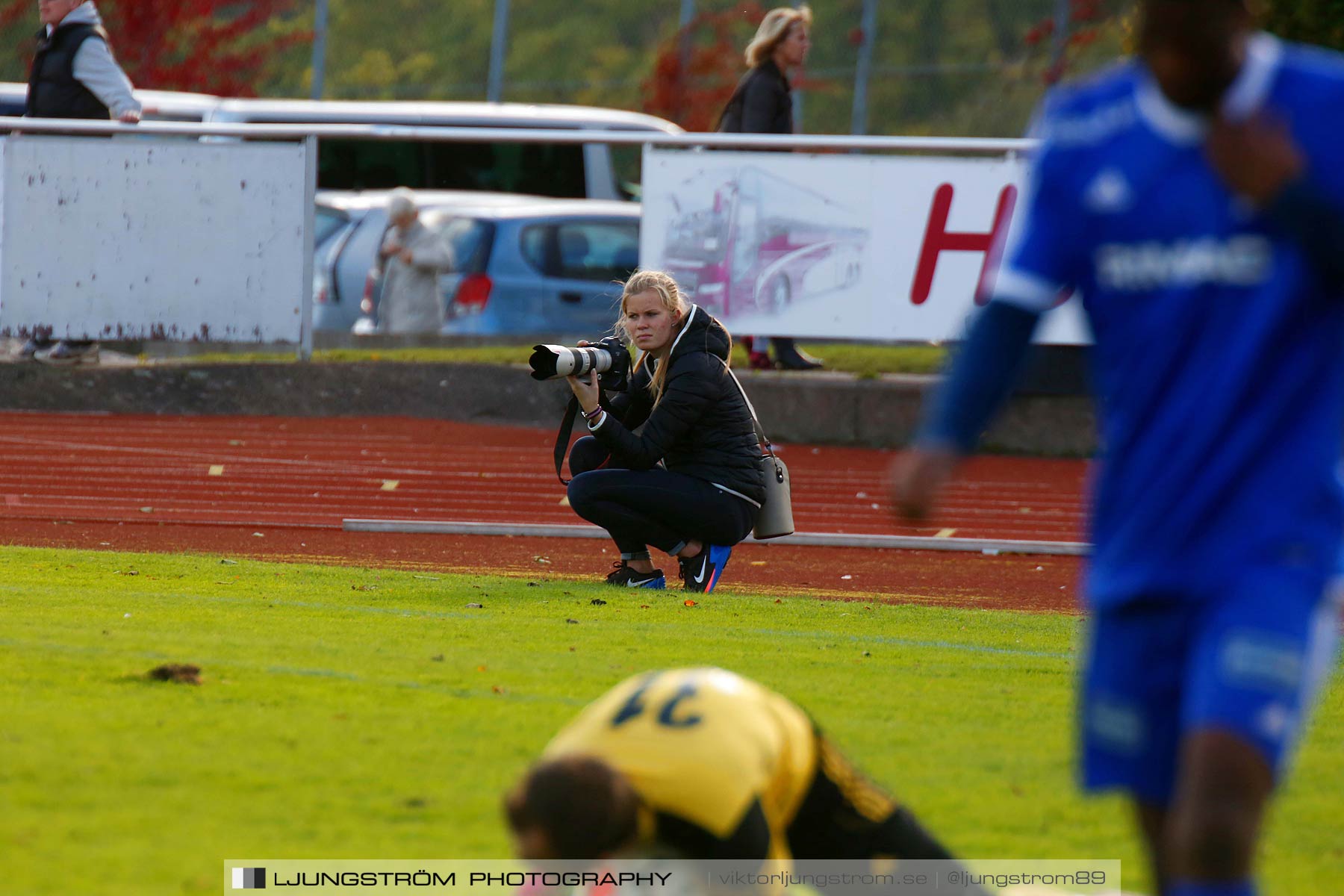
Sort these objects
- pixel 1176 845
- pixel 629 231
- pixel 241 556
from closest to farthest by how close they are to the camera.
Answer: pixel 1176 845 < pixel 241 556 < pixel 629 231

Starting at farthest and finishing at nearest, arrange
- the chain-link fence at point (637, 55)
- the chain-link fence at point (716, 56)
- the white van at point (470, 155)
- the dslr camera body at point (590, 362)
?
the chain-link fence at point (716, 56), the chain-link fence at point (637, 55), the white van at point (470, 155), the dslr camera body at point (590, 362)

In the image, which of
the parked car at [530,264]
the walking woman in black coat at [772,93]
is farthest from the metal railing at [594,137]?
the parked car at [530,264]

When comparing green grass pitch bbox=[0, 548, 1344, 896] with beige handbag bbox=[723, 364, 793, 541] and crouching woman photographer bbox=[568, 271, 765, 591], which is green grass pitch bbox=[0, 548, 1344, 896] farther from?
beige handbag bbox=[723, 364, 793, 541]

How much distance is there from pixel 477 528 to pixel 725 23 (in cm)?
1808

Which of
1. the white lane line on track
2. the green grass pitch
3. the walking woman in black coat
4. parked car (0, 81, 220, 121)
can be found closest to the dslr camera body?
the green grass pitch

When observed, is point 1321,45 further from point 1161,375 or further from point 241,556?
point 1161,375

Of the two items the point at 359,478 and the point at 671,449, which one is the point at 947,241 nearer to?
the point at 359,478

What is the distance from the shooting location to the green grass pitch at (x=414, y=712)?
422 cm

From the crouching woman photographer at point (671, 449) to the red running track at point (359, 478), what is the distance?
2946 mm

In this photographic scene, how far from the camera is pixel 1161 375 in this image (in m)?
2.87

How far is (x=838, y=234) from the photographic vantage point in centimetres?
1388

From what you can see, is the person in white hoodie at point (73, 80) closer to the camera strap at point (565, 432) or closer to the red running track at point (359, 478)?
the red running track at point (359, 478)

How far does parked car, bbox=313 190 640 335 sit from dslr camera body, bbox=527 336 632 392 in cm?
868

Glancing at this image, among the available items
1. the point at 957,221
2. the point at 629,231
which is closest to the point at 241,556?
the point at 957,221
